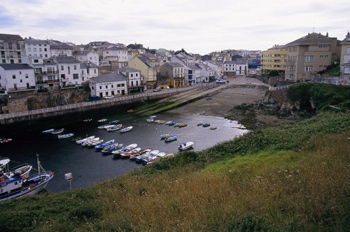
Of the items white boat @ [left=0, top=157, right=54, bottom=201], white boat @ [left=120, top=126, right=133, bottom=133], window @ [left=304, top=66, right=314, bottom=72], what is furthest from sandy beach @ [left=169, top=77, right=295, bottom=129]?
white boat @ [left=0, top=157, right=54, bottom=201]

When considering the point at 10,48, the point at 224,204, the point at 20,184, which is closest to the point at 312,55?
the point at 224,204

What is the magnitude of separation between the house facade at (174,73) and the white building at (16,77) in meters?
31.5

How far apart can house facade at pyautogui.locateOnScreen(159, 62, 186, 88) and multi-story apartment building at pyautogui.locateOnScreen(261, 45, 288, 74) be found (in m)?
27.0

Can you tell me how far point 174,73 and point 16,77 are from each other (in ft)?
113

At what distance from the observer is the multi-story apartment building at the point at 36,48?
50334mm

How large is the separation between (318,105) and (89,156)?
28.4 meters

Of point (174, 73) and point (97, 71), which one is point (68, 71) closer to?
point (97, 71)

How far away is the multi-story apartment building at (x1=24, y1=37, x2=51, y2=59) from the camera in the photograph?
50.3m

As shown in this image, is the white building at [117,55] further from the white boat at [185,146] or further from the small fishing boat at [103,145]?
the white boat at [185,146]

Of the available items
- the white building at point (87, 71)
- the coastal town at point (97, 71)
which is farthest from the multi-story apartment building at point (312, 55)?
the white building at point (87, 71)

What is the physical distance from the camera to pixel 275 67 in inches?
2707

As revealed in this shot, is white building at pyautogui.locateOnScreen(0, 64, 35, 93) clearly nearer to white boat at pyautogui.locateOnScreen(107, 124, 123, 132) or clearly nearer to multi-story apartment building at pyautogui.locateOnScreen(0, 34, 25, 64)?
multi-story apartment building at pyautogui.locateOnScreen(0, 34, 25, 64)

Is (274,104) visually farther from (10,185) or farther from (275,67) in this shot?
(10,185)

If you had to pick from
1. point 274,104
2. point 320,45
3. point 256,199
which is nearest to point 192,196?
point 256,199
